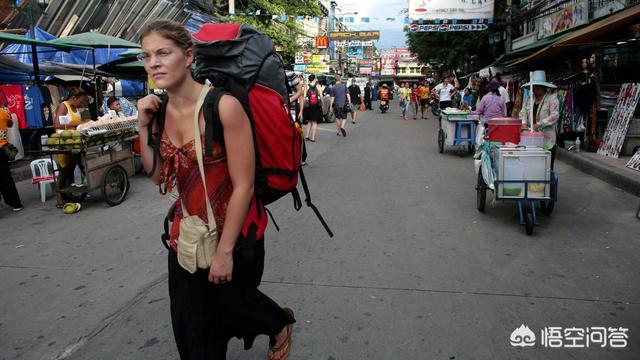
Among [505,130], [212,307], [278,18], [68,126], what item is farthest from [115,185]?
[278,18]

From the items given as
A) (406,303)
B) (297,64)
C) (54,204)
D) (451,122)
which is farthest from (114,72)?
(297,64)

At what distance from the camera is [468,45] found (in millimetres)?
26453

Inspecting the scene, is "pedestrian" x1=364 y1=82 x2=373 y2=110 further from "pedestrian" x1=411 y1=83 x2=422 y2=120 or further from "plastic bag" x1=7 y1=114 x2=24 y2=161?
"plastic bag" x1=7 y1=114 x2=24 y2=161

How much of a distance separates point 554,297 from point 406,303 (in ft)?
3.86

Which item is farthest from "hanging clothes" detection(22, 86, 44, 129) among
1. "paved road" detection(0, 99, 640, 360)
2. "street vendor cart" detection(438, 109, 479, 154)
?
"street vendor cart" detection(438, 109, 479, 154)

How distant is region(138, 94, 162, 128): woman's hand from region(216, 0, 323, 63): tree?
2366 centimetres

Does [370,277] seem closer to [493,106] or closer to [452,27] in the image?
[493,106]

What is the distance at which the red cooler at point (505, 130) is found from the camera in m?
6.16

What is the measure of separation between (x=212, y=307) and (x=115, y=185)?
19.9 feet

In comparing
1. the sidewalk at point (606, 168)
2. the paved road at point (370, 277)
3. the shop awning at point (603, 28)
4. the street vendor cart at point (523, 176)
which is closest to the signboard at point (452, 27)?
the shop awning at point (603, 28)

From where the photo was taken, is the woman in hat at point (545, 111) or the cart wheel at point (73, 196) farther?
the cart wheel at point (73, 196)

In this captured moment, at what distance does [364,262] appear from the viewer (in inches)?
187

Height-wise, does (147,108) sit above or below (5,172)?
above

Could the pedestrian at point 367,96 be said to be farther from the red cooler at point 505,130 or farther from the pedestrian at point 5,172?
the pedestrian at point 5,172
